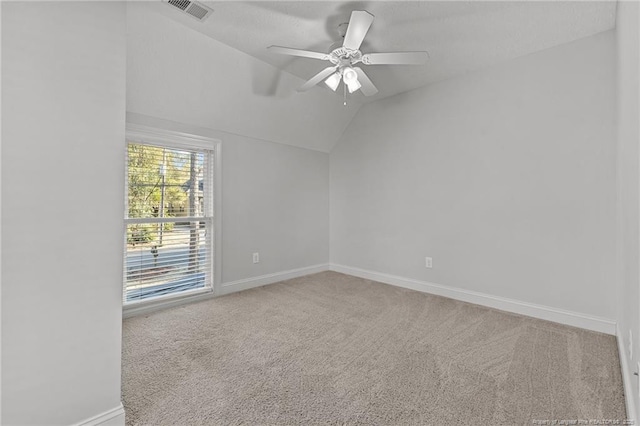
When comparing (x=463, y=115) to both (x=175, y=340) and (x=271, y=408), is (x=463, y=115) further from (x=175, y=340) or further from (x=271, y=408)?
(x=175, y=340)

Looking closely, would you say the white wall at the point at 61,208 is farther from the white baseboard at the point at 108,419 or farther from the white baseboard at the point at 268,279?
the white baseboard at the point at 268,279

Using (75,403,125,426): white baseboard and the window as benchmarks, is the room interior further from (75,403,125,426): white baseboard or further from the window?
the window

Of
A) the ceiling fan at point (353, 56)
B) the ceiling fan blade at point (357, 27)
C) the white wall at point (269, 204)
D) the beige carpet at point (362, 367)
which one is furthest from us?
the white wall at point (269, 204)

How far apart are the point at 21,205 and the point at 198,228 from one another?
2.20 meters

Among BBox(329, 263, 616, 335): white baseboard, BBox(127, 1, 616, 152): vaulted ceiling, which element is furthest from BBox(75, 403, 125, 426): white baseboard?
BBox(329, 263, 616, 335): white baseboard

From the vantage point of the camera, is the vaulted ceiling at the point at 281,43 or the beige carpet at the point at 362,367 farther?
the vaulted ceiling at the point at 281,43

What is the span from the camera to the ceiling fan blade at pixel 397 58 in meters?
2.16

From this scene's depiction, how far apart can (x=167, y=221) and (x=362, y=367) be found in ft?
7.70

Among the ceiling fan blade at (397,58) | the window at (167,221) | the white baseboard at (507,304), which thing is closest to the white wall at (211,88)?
the window at (167,221)

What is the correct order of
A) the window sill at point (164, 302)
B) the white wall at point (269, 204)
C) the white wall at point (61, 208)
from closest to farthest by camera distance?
the white wall at point (61, 208)
the window sill at point (164, 302)
the white wall at point (269, 204)

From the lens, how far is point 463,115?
3258 mm

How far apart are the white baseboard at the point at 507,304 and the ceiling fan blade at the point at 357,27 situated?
270 cm

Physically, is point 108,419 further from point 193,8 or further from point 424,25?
point 424,25

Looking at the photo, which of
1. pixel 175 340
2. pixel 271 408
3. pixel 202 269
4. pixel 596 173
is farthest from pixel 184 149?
pixel 596 173
